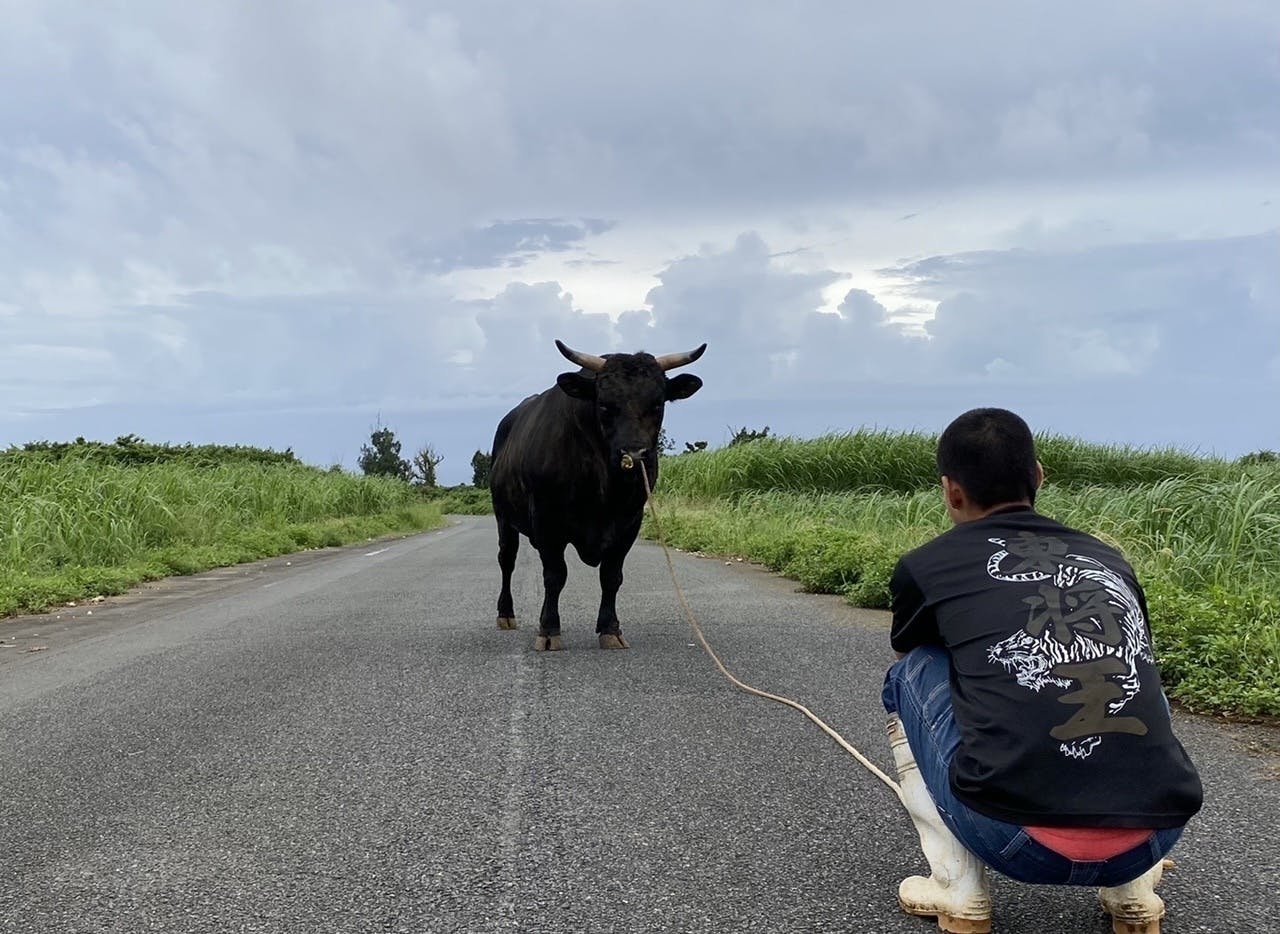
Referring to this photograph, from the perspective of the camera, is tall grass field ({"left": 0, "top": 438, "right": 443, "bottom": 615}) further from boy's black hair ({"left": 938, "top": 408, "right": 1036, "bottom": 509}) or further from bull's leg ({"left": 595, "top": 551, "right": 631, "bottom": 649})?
boy's black hair ({"left": 938, "top": 408, "right": 1036, "bottom": 509})

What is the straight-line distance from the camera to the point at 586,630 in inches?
310

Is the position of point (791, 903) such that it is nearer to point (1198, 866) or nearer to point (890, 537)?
point (1198, 866)

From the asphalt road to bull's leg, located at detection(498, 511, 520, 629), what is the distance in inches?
34.5

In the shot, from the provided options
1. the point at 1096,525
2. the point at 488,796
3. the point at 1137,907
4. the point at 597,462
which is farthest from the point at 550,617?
the point at 1096,525

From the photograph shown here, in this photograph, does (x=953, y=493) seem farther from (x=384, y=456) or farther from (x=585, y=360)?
(x=384, y=456)

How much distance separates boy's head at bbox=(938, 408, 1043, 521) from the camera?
9.38 feet

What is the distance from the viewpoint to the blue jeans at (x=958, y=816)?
2.50 metres

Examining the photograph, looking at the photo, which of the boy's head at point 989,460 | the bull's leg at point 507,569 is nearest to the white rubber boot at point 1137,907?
the boy's head at point 989,460

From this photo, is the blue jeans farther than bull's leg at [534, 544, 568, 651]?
No

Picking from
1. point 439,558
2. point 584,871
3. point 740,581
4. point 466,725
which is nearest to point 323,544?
point 439,558

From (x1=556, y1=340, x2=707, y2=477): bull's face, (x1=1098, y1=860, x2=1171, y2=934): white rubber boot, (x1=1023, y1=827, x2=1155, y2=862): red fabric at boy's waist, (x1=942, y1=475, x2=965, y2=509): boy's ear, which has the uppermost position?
(x1=556, y1=340, x2=707, y2=477): bull's face

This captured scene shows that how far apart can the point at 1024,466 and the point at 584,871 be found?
5.52 ft

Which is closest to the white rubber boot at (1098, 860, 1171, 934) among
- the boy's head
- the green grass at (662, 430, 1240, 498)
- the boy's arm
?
the boy's arm

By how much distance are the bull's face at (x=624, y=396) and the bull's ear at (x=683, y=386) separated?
0.56 ft
